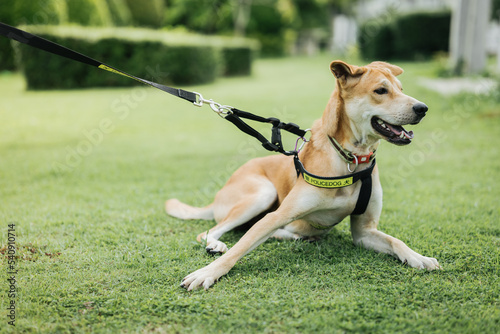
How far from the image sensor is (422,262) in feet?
11.3

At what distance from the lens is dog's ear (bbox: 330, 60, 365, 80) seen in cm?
331

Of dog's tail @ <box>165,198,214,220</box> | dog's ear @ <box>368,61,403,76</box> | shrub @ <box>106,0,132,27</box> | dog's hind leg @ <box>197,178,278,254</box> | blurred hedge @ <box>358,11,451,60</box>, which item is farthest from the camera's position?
shrub @ <box>106,0,132,27</box>

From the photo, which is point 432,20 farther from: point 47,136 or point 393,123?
point 393,123

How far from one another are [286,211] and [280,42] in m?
39.7

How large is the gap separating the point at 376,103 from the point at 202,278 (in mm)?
1810

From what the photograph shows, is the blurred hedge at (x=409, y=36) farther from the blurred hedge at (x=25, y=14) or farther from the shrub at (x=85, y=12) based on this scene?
the blurred hedge at (x=25, y=14)

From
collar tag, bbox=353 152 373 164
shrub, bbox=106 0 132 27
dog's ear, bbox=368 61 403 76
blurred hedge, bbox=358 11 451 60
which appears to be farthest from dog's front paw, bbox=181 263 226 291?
shrub, bbox=106 0 132 27

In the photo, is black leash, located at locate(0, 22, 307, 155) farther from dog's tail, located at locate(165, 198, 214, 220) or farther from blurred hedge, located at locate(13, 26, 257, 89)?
blurred hedge, located at locate(13, 26, 257, 89)

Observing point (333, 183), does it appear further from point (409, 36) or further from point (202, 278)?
point (409, 36)

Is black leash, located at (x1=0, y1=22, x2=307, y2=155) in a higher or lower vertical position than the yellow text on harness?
higher

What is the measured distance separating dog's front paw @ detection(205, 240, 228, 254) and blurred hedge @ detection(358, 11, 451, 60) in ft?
76.5

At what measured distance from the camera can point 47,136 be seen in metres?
9.55

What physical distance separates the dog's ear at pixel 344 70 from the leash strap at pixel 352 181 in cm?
72

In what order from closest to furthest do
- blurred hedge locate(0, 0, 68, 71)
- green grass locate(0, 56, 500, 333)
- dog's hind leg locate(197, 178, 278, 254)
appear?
green grass locate(0, 56, 500, 333)
dog's hind leg locate(197, 178, 278, 254)
blurred hedge locate(0, 0, 68, 71)
